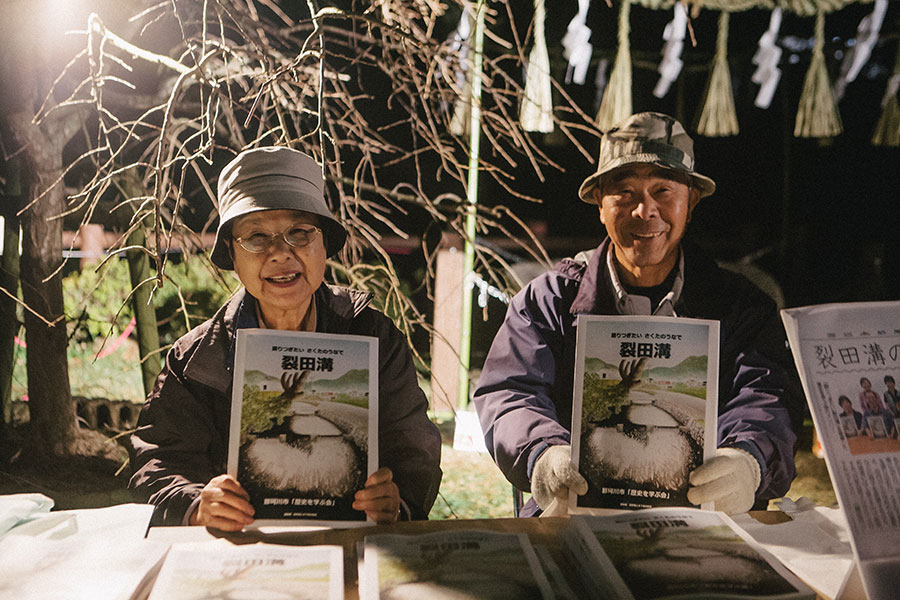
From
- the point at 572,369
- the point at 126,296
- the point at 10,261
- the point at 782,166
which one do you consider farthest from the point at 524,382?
the point at 10,261

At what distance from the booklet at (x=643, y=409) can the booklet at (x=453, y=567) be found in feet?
1.27

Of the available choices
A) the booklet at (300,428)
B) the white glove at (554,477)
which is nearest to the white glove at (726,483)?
the white glove at (554,477)

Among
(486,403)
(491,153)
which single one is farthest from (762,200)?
(486,403)

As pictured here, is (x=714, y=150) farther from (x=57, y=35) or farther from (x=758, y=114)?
(x=57, y=35)

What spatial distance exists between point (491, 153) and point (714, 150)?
0.78 m

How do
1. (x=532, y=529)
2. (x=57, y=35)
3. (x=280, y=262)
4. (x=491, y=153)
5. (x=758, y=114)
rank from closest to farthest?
1. (x=532, y=529)
2. (x=280, y=262)
3. (x=57, y=35)
4. (x=491, y=153)
5. (x=758, y=114)

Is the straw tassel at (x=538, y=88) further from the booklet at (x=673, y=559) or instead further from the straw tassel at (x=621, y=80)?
the booklet at (x=673, y=559)

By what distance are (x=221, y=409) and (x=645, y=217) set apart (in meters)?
1.12

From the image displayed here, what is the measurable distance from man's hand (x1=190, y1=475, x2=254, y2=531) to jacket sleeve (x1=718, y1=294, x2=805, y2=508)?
3.66 ft

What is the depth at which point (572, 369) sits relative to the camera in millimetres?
1700

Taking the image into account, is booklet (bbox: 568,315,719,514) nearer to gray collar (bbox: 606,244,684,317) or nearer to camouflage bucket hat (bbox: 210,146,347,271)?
gray collar (bbox: 606,244,684,317)

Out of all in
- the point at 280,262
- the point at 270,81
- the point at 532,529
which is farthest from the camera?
the point at 270,81

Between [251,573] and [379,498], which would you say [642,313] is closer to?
[379,498]

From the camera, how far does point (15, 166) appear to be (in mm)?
1954
